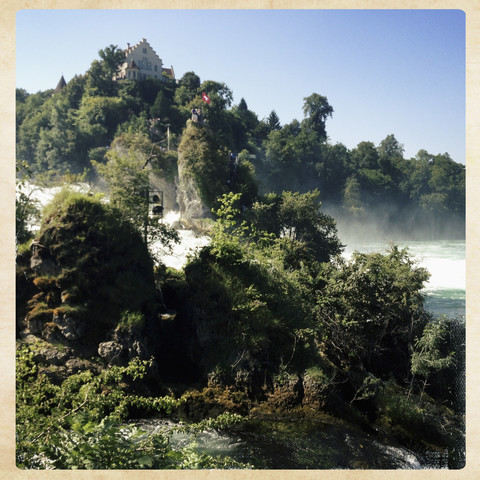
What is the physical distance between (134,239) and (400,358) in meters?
2.60

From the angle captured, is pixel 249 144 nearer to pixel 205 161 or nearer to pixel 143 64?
pixel 205 161

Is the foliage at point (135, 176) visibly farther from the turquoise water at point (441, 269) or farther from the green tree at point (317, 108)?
the turquoise water at point (441, 269)

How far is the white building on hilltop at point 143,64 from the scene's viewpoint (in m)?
3.99

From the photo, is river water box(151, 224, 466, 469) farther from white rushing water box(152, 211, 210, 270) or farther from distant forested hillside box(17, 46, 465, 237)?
white rushing water box(152, 211, 210, 270)

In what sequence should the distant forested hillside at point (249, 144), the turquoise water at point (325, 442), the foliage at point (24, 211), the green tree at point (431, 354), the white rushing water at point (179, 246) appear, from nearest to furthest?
the turquoise water at point (325, 442)
the distant forested hillside at point (249, 144)
the green tree at point (431, 354)
the foliage at point (24, 211)
the white rushing water at point (179, 246)

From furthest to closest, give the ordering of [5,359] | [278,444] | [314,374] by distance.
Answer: [314,374]
[278,444]
[5,359]

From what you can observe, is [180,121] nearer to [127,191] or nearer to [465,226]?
[127,191]

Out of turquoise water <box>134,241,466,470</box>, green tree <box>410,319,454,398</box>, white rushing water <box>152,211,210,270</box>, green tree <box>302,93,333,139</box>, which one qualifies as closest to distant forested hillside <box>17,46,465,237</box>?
green tree <box>302,93,333,139</box>

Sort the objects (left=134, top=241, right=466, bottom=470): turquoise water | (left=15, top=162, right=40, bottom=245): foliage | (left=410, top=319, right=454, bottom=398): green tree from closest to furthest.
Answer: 1. (left=134, top=241, right=466, bottom=470): turquoise water
2. (left=410, top=319, right=454, bottom=398): green tree
3. (left=15, top=162, right=40, bottom=245): foliage

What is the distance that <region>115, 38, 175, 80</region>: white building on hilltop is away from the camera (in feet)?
13.1

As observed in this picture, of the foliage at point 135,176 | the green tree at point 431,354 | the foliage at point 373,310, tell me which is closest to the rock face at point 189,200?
the foliage at point 135,176

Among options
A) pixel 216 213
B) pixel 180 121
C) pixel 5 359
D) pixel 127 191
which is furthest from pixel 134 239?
pixel 5 359

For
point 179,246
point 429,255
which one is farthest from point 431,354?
point 179,246

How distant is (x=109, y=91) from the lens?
177 inches
